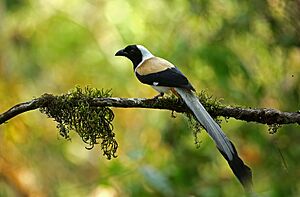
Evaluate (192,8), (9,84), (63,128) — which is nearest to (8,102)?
(9,84)

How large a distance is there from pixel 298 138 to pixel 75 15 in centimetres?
607

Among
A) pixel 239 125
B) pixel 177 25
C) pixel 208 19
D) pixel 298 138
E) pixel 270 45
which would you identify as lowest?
pixel 298 138

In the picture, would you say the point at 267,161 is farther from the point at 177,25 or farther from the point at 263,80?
the point at 177,25

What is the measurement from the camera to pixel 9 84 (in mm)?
8555

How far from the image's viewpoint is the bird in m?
3.25

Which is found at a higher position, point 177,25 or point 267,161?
point 177,25

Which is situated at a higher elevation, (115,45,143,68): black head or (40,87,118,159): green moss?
(115,45,143,68): black head

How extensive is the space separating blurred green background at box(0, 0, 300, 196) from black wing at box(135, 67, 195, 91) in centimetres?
69

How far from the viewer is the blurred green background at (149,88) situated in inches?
206

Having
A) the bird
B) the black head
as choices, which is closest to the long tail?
the bird

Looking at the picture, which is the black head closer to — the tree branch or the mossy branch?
the mossy branch

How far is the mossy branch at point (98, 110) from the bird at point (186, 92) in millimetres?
63

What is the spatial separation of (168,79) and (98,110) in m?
0.41

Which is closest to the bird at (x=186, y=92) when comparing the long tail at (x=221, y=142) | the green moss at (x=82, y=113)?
the long tail at (x=221, y=142)
